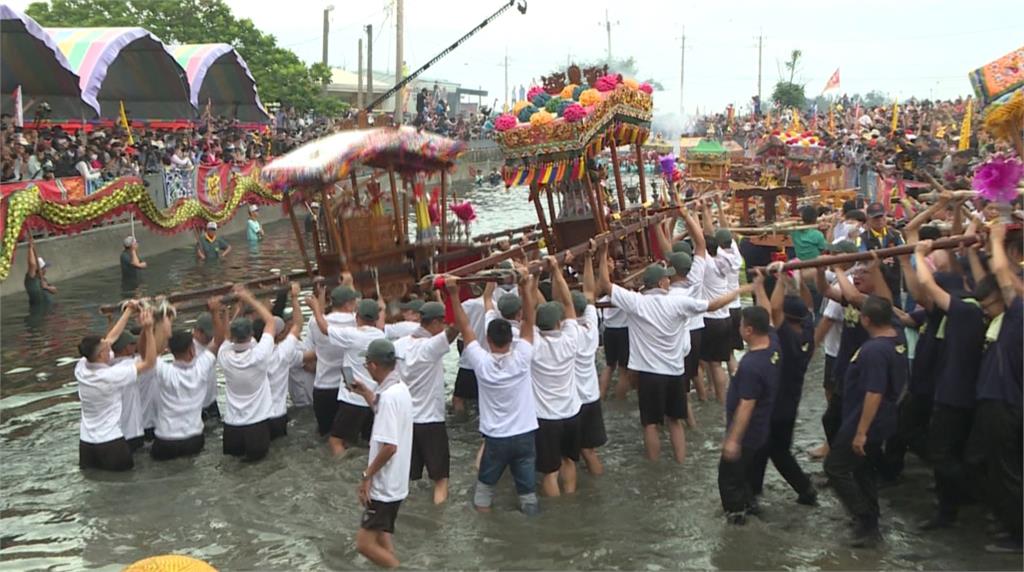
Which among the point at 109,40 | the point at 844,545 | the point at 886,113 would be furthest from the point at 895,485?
the point at 886,113

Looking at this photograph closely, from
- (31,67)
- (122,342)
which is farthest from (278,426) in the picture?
(31,67)

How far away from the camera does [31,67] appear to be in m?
24.1

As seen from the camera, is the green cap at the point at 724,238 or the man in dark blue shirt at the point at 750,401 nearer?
the man in dark blue shirt at the point at 750,401

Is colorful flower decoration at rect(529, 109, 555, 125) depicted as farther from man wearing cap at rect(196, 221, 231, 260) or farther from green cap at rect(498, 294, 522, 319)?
man wearing cap at rect(196, 221, 231, 260)

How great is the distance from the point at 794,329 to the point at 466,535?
2940 millimetres

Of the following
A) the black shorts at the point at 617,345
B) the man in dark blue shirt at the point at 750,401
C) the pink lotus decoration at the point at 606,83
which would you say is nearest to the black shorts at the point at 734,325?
the black shorts at the point at 617,345

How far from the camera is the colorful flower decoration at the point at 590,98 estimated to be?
10422 millimetres

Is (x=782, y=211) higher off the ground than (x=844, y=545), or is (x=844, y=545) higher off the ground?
(x=782, y=211)

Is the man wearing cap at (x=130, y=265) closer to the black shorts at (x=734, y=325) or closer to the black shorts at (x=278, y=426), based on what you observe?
the black shorts at (x=278, y=426)

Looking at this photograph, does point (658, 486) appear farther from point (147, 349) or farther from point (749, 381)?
point (147, 349)

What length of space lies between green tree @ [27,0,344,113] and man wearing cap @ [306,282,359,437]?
35772 millimetres

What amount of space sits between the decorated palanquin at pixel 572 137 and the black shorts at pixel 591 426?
136 inches

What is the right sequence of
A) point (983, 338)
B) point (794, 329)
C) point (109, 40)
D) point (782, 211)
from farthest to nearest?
point (109, 40)
point (782, 211)
point (794, 329)
point (983, 338)

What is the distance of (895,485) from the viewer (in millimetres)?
7273
